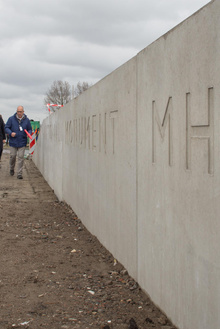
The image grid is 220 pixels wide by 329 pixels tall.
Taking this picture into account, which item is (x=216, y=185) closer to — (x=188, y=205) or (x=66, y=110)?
(x=188, y=205)

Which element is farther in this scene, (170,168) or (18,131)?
(18,131)

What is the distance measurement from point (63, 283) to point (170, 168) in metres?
1.83

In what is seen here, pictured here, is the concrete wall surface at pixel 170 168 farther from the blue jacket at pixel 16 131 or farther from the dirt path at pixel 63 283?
the blue jacket at pixel 16 131

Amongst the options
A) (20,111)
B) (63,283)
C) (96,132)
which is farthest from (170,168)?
(20,111)

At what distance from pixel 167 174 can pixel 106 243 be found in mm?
2354

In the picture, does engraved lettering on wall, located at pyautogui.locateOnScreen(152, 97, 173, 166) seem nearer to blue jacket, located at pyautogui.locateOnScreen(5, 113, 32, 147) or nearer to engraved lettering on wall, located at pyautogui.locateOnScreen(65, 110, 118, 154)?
engraved lettering on wall, located at pyautogui.locateOnScreen(65, 110, 118, 154)

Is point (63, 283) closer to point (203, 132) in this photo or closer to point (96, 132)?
point (96, 132)

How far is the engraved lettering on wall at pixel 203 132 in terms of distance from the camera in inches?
104

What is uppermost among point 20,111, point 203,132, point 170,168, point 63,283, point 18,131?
point 20,111

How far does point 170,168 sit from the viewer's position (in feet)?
10.7

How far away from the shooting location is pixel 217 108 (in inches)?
102

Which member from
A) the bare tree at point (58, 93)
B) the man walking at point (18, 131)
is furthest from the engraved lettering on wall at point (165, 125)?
the bare tree at point (58, 93)

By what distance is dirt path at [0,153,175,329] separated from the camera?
3.55 meters

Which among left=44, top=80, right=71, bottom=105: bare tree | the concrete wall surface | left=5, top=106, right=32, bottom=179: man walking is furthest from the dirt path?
left=44, top=80, right=71, bottom=105: bare tree
